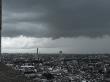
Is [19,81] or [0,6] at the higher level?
[0,6]

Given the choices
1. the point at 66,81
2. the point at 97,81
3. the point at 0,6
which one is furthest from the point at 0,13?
the point at 97,81

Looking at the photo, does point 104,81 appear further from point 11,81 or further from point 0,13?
point 11,81

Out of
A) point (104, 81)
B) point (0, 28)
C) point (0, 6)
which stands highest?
point (0, 6)

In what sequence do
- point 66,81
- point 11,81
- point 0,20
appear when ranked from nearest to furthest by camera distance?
point 11,81 < point 0,20 < point 66,81

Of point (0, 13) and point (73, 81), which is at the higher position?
point (0, 13)

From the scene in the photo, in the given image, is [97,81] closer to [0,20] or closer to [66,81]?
[66,81]

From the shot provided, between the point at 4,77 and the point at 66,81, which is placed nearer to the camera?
the point at 4,77

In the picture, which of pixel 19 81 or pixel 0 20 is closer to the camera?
pixel 19 81

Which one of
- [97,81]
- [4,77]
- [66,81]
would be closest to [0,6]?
[4,77]

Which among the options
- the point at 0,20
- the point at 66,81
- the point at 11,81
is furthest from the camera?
the point at 66,81
